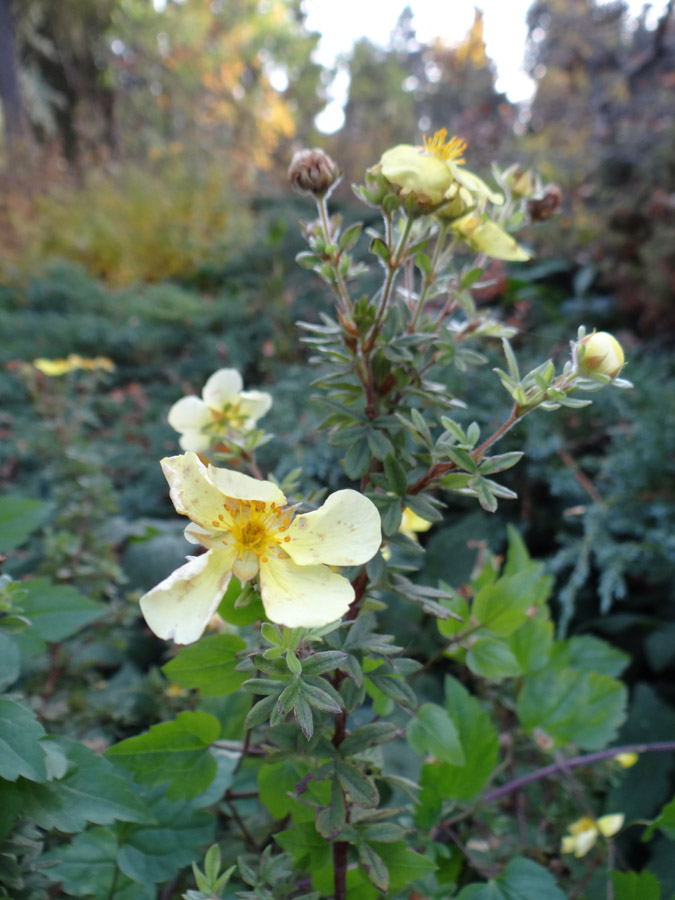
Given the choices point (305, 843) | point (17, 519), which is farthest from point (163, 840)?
point (17, 519)

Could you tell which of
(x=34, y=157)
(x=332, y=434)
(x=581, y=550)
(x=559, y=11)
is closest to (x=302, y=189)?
(x=332, y=434)

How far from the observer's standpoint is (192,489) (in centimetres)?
50

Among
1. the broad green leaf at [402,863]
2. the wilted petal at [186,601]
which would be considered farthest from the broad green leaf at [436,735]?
the wilted petal at [186,601]

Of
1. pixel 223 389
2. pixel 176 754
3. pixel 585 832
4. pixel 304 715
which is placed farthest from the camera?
pixel 585 832

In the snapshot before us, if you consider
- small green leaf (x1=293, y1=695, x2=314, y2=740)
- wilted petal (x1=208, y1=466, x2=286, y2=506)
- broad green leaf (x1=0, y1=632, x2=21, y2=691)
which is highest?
wilted petal (x1=208, y1=466, x2=286, y2=506)

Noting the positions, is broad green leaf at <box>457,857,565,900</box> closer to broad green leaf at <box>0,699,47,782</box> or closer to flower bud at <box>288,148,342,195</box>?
broad green leaf at <box>0,699,47,782</box>

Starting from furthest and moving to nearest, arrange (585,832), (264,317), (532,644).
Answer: (264,317)
(585,832)
(532,644)

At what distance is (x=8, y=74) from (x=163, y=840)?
746cm

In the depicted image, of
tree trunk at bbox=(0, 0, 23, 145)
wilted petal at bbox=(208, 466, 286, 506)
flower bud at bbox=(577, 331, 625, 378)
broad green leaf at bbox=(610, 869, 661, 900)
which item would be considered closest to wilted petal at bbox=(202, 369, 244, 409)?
wilted petal at bbox=(208, 466, 286, 506)

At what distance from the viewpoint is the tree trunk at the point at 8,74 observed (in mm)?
6043

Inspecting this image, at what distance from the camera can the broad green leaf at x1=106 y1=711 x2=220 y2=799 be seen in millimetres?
642

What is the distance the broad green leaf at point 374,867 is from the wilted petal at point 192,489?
1.04 ft

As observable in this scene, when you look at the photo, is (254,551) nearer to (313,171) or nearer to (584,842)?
(313,171)

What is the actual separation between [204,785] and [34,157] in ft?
15.9
